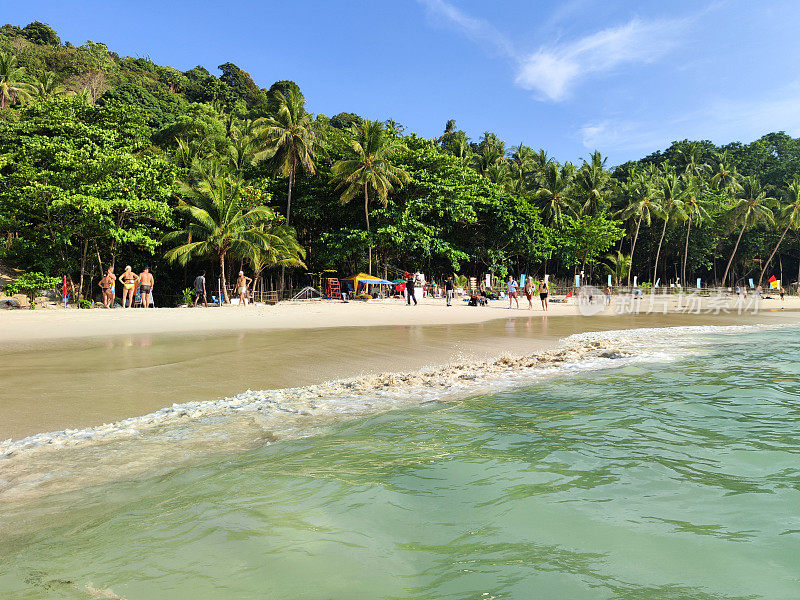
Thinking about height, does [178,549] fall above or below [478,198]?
below

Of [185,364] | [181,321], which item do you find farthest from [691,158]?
[185,364]

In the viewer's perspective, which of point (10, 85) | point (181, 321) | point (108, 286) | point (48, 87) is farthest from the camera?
point (48, 87)

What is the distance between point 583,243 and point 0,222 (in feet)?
130

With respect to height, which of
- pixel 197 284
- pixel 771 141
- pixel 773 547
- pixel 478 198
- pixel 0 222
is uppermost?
pixel 771 141

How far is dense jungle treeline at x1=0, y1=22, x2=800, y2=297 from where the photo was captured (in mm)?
23219

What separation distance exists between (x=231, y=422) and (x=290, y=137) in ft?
99.3

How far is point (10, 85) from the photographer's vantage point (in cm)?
3697

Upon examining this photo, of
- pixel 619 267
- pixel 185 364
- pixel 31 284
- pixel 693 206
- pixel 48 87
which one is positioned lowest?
pixel 185 364

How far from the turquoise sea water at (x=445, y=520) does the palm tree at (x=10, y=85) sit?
44285mm

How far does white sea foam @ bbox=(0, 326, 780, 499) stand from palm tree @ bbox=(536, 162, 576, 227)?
39.7m

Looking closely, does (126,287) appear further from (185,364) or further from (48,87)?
(48,87)

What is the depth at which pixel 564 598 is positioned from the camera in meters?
2.02

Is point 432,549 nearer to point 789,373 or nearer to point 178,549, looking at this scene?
point 178,549

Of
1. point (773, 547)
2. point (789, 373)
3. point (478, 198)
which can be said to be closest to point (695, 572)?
point (773, 547)
